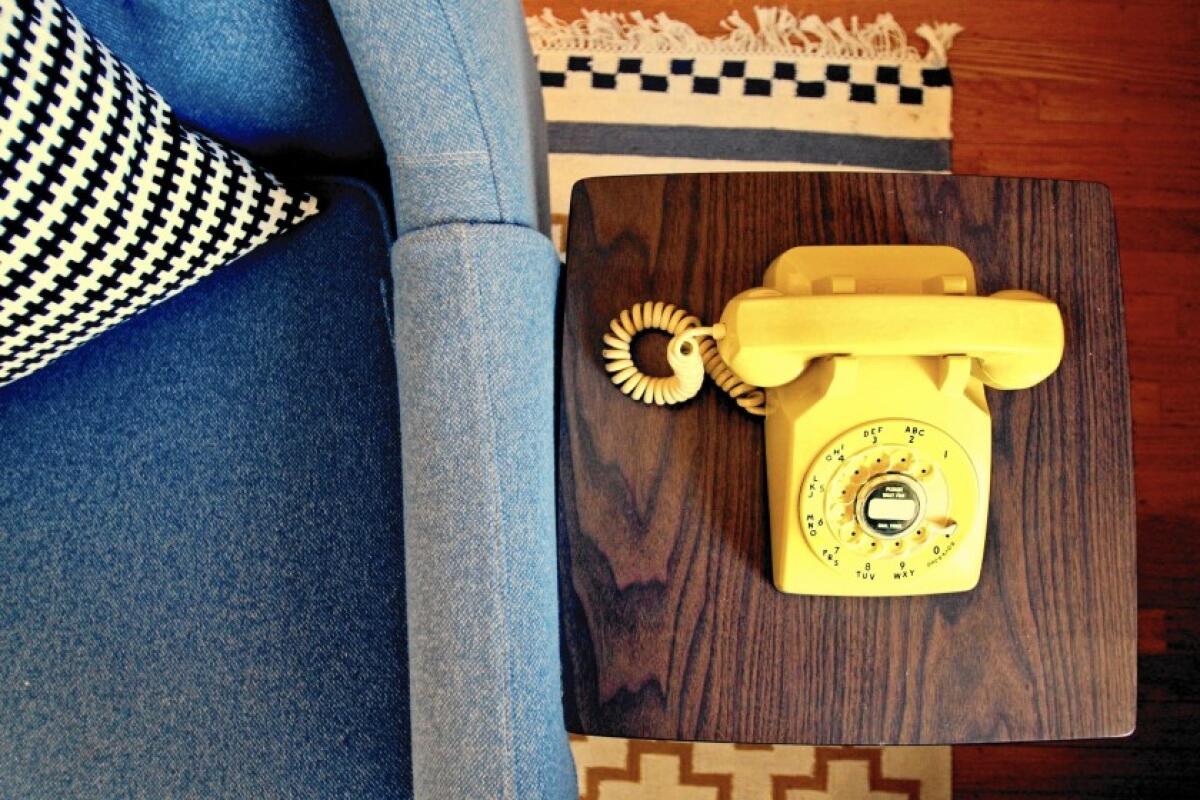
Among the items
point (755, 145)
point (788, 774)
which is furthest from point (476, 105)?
point (788, 774)

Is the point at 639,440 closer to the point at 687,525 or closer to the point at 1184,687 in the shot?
the point at 687,525

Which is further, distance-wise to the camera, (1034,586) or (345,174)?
(345,174)

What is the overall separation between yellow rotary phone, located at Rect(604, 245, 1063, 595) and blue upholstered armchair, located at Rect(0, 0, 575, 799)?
19cm

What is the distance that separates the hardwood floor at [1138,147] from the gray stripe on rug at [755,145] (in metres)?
0.07

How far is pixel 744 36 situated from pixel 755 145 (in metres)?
0.17

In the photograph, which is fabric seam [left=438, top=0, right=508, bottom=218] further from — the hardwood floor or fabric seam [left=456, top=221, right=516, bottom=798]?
the hardwood floor

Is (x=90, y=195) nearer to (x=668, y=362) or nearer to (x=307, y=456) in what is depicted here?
(x=307, y=456)

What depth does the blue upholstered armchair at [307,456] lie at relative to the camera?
67cm

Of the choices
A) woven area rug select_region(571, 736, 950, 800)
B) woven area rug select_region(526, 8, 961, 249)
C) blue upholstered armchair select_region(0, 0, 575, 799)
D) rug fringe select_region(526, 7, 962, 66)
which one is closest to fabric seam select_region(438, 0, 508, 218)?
blue upholstered armchair select_region(0, 0, 575, 799)

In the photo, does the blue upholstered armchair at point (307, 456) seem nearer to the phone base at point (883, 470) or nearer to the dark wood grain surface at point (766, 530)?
the dark wood grain surface at point (766, 530)

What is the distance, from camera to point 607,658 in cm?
70

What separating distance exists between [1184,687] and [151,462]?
1408 mm

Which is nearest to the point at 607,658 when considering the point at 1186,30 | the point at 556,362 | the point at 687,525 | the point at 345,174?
the point at 687,525

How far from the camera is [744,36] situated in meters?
1.33
